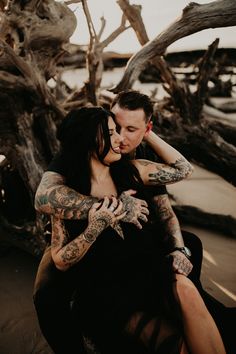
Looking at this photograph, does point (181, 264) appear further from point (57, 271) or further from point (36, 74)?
point (36, 74)

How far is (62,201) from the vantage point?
1.80m

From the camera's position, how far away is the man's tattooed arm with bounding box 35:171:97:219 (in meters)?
1.79

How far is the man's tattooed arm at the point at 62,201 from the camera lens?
179 cm

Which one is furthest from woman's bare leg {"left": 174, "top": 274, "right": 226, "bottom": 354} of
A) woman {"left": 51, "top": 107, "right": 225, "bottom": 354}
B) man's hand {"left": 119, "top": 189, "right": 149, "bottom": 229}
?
man's hand {"left": 119, "top": 189, "right": 149, "bottom": 229}

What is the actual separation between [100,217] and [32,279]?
181 cm

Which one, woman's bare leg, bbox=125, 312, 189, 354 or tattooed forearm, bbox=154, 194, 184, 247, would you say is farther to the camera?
tattooed forearm, bbox=154, 194, 184, 247

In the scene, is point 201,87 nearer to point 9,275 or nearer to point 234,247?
point 234,247

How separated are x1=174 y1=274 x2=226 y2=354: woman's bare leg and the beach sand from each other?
125 centimetres

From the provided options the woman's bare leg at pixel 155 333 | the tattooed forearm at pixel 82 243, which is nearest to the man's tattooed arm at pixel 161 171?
the tattooed forearm at pixel 82 243

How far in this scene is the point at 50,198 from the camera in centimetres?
182

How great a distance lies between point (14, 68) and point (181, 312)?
2.85m

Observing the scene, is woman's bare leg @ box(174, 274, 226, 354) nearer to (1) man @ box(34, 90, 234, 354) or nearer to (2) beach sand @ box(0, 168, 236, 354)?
(1) man @ box(34, 90, 234, 354)

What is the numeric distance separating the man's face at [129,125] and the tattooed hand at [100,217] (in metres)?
0.64

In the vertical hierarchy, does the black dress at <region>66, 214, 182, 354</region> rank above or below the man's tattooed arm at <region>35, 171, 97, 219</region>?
below
